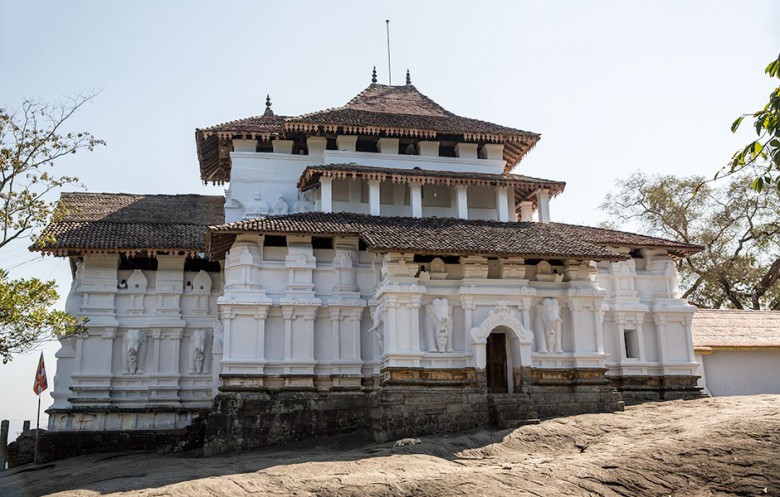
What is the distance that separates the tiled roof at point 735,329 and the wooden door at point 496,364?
8338mm

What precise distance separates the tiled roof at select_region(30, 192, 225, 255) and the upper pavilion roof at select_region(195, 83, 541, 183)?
207cm

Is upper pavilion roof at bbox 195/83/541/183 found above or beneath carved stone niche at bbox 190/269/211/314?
above

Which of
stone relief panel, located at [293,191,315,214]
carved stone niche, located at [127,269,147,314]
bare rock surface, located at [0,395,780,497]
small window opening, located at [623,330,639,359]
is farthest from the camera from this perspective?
stone relief panel, located at [293,191,315,214]

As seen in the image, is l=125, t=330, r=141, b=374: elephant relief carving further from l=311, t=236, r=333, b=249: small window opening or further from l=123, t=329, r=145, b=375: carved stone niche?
l=311, t=236, r=333, b=249: small window opening

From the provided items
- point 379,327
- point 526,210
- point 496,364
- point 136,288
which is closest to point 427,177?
point 379,327

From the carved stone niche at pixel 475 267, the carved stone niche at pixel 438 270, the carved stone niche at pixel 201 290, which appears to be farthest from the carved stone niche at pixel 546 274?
the carved stone niche at pixel 201 290

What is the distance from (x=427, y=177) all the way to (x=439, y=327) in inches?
225

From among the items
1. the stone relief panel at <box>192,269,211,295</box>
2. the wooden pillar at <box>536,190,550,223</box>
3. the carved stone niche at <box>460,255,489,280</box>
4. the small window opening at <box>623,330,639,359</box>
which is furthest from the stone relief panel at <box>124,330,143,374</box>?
the small window opening at <box>623,330,639,359</box>

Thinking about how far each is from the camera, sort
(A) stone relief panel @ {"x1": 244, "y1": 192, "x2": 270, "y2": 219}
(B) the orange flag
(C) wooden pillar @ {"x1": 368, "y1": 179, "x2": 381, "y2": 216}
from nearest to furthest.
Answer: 1. (B) the orange flag
2. (C) wooden pillar @ {"x1": 368, "y1": 179, "x2": 381, "y2": 216}
3. (A) stone relief panel @ {"x1": 244, "y1": 192, "x2": 270, "y2": 219}

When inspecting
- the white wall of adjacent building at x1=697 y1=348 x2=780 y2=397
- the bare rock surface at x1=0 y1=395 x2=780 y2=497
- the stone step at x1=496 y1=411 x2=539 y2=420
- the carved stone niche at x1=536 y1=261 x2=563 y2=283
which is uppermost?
the carved stone niche at x1=536 y1=261 x2=563 y2=283

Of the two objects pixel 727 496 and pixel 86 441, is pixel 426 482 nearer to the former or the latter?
pixel 727 496

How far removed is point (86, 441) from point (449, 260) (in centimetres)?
1203

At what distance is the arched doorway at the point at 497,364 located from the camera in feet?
66.2

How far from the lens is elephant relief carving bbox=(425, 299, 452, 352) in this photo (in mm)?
19453
